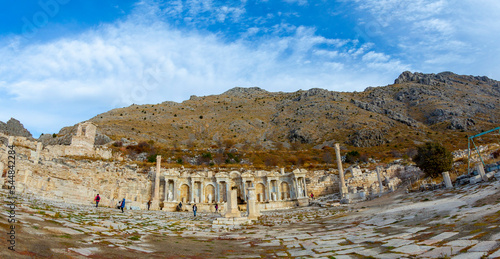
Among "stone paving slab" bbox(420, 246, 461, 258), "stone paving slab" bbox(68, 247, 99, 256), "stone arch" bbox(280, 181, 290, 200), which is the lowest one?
"stone paving slab" bbox(420, 246, 461, 258)

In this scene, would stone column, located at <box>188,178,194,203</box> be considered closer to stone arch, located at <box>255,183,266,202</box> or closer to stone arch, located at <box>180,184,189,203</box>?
stone arch, located at <box>180,184,189,203</box>

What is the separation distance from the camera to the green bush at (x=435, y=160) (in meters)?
29.6

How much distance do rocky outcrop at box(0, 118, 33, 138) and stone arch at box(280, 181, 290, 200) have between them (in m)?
58.6

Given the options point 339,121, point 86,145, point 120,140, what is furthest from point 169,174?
point 339,121

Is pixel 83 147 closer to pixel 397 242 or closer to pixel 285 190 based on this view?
pixel 285 190

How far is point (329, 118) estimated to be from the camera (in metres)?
97.0

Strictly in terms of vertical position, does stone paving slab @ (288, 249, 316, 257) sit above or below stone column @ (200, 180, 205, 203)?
below

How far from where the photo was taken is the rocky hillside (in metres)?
80.8

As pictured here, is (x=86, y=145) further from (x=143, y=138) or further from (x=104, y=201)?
(x=104, y=201)

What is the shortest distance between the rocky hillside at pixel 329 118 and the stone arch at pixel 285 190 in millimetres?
38538

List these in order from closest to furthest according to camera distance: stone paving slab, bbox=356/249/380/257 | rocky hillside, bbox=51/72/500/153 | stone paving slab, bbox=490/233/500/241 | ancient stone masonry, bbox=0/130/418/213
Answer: stone paving slab, bbox=490/233/500/241
stone paving slab, bbox=356/249/380/257
ancient stone masonry, bbox=0/130/418/213
rocky hillside, bbox=51/72/500/153

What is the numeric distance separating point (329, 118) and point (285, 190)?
202 feet

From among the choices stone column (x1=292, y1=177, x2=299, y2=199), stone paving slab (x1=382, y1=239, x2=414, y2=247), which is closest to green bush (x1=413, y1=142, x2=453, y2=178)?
stone column (x1=292, y1=177, x2=299, y2=199)

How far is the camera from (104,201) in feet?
82.5
